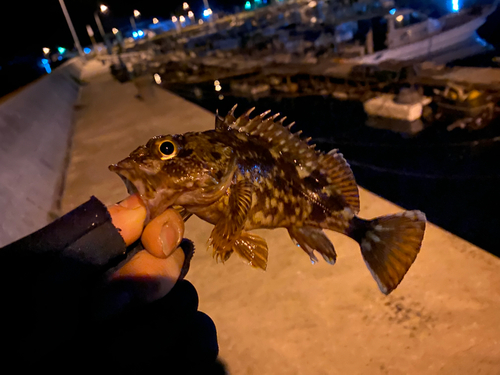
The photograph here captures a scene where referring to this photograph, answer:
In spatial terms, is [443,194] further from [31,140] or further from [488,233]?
[31,140]

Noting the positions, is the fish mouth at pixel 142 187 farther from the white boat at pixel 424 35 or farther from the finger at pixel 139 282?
the white boat at pixel 424 35

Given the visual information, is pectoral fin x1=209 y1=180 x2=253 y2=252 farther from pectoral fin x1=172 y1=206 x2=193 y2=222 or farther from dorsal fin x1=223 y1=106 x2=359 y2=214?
dorsal fin x1=223 y1=106 x2=359 y2=214

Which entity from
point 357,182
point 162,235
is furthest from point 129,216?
point 357,182

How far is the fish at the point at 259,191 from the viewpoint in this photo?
158cm

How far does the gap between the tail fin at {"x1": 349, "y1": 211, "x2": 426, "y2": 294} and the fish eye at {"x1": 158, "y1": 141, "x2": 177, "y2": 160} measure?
1.26 metres

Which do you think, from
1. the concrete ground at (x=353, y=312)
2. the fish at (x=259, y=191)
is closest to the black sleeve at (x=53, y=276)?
the fish at (x=259, y=191)

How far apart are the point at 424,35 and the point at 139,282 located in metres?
16.8

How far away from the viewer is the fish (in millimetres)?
1579

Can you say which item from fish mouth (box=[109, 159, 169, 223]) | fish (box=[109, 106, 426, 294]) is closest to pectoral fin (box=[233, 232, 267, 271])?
fish (box=[109, 106, 426, 294])

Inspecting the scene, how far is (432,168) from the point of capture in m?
5.72

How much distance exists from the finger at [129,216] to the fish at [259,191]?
0.12ft

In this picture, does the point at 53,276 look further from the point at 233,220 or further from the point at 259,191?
the point at 259,191

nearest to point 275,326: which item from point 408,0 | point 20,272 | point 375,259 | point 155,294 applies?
point 375,259

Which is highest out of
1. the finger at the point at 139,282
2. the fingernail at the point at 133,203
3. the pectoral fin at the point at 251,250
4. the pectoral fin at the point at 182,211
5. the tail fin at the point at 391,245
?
the fingernail at the point at 133,203
